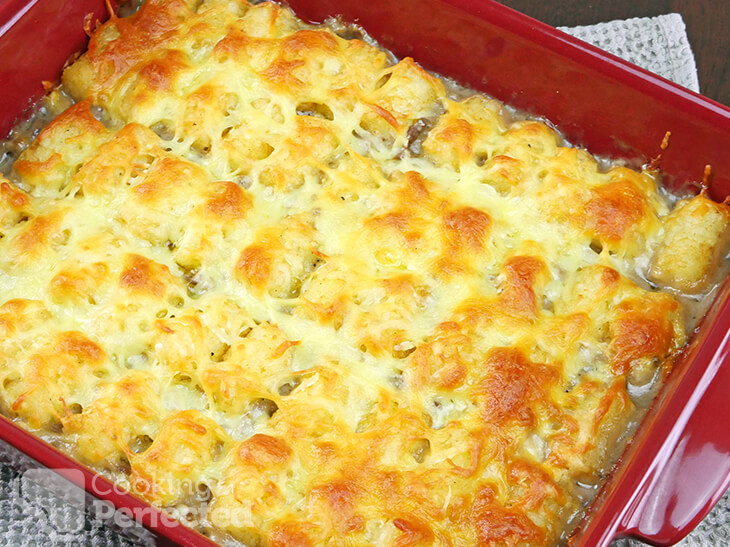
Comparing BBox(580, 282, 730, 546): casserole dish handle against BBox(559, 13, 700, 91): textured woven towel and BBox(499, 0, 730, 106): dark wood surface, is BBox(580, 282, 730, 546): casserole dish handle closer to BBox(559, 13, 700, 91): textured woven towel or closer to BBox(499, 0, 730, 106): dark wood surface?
BBox(559, 13, 700, 91): textured woven towel

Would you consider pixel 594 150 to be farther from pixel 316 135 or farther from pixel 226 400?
pixel 226 400

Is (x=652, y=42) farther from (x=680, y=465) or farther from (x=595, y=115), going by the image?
(x=680, y=465)

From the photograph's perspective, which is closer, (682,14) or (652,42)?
(652,42)

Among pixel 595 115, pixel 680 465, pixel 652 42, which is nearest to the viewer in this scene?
pixel 680 465

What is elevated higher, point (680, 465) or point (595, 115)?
point (595, 115)

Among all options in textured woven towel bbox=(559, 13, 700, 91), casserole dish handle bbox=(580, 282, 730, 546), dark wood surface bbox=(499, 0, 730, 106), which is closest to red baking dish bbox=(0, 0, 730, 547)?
casserole dish handle bbox=(580, 282, 730, 546)

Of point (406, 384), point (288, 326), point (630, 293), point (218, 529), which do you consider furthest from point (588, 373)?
point (218, 529)

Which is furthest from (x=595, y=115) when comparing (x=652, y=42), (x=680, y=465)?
(x=680, y=465)
